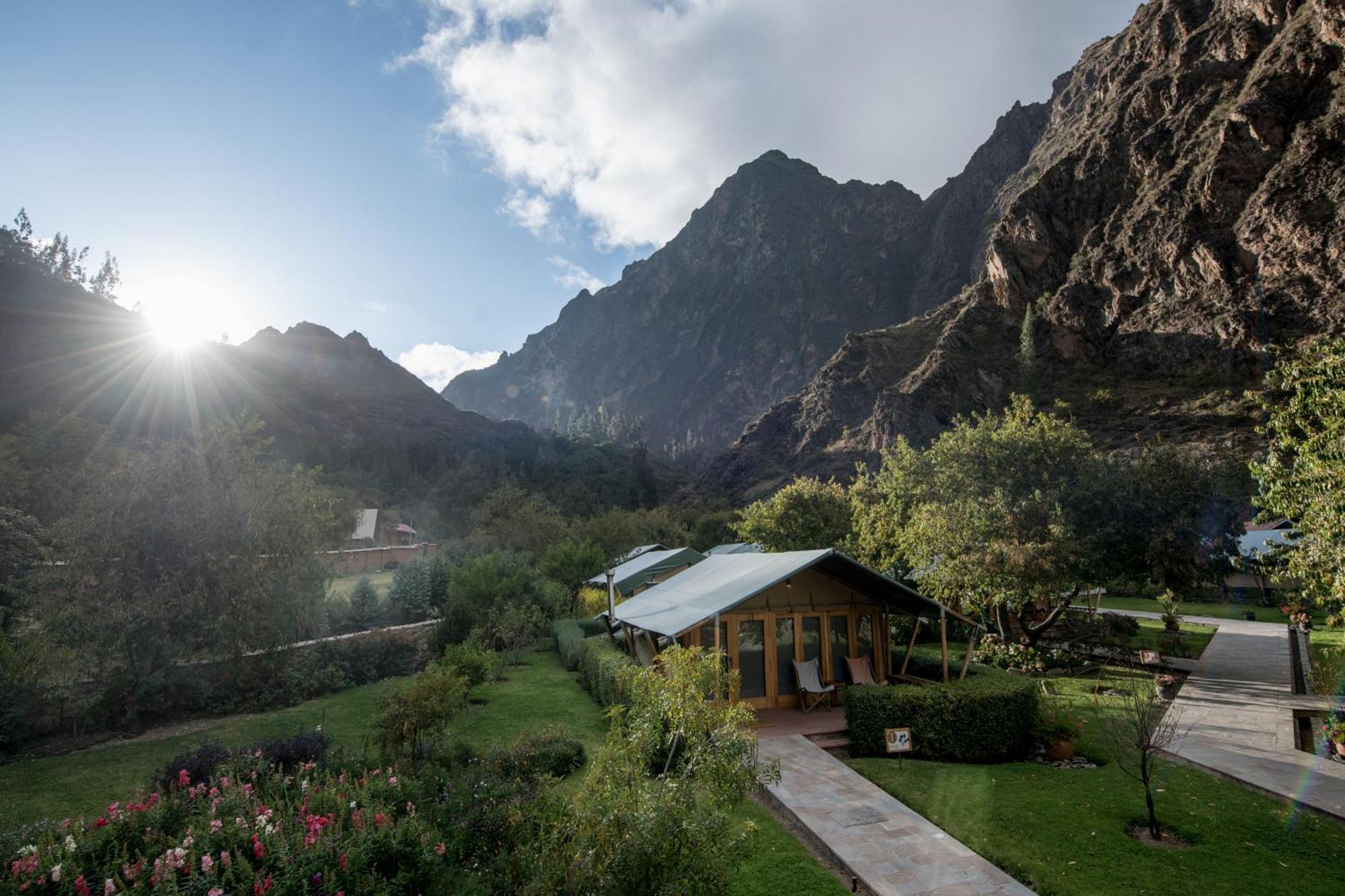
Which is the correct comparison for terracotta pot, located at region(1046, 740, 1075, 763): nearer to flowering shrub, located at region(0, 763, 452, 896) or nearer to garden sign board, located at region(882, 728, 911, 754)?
garden sign board, located at region(882, 728, 911, 754)

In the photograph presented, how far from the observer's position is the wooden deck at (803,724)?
10.9 metres

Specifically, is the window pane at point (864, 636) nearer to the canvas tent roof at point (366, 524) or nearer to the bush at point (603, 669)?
the bush at point (603, 669)

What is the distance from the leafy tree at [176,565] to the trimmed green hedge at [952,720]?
12621 mm

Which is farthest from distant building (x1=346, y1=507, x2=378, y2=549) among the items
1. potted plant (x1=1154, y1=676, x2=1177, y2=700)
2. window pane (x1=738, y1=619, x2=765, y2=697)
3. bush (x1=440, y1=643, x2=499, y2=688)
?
potted plant (x1=1154, y1=676, x2=1177, y2=700)

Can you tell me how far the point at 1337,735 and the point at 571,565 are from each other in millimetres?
24752

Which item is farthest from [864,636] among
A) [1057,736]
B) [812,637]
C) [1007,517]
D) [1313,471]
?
[1313,471]

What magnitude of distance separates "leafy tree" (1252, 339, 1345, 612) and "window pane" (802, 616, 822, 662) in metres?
7.50

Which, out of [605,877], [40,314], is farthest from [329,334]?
[605,877]

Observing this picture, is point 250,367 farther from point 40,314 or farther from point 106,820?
point 106,820

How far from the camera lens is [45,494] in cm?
2158

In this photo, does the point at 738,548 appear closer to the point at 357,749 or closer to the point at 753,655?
the point at 753,655

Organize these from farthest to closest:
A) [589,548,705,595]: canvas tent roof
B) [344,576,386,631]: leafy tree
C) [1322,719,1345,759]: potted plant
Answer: [589,548,705,595]: canvas tent roof, [344,576,386,631]: leafy tree, [1322,719,1345,759]: potted plant

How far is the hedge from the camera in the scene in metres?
18.5

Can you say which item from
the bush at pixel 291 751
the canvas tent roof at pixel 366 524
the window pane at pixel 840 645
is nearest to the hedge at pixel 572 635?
the window pane at pixel 840 645
